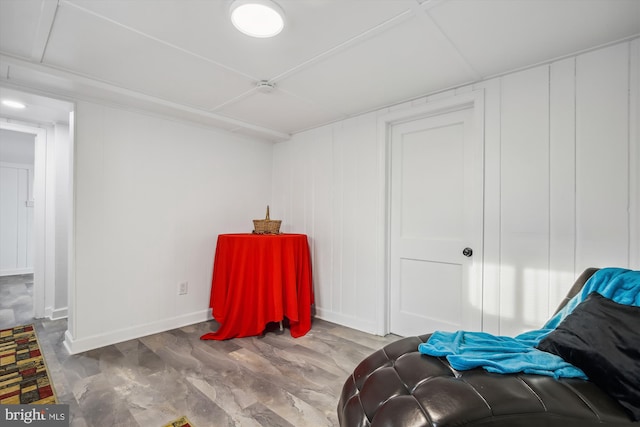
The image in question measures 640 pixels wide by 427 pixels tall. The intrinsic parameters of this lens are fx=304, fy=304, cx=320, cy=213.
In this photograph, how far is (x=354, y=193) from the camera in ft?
10.2

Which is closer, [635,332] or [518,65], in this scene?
[635,332]

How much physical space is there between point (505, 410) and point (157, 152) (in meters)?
3.19

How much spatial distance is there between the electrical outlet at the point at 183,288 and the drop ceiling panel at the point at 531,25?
10.1 feet

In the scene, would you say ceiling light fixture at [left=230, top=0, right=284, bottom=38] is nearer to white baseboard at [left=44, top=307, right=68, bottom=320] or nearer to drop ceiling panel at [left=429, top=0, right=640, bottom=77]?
drop ceiling panel at [left=429, top=0, right=640, bottom=77]

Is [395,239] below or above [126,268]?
above

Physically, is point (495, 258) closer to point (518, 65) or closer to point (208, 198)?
point (518, 65)

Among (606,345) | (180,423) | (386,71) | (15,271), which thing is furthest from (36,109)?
(15,271)

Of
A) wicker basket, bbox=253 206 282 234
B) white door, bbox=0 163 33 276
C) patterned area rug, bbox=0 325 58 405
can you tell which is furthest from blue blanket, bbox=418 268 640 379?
white door, bbox=0 163 33 276

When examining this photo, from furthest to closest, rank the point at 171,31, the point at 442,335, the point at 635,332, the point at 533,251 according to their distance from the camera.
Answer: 1. the point at 533,251
2. the point at 171,31
3. the point at 442,335
4. the point at 635,332

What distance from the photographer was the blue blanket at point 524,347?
3.46ft

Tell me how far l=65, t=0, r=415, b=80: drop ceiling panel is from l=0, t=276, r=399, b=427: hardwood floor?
2150 mm

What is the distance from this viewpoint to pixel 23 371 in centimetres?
216

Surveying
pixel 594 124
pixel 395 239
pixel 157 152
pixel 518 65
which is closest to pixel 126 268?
pixel 157 152

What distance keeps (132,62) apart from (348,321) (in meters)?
2.86
